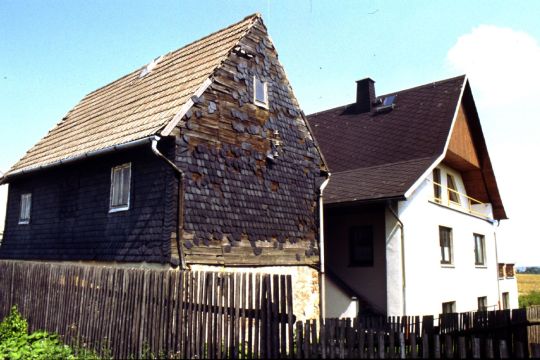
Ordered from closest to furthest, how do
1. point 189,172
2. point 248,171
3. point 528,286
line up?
point 189,172, point 248,171, point 528,286

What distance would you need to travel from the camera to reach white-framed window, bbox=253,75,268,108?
13.6 meters

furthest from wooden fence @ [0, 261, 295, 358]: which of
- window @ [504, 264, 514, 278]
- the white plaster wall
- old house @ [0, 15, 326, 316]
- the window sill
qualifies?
window @ [504, 264, 514, 278]

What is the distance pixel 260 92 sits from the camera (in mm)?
13844

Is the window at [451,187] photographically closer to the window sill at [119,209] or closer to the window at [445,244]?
the window at [445,244]

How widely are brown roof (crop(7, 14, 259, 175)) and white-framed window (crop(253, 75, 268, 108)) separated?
121cm

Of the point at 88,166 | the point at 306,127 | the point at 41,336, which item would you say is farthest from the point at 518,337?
the point at 88,166

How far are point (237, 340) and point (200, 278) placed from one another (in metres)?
1.14

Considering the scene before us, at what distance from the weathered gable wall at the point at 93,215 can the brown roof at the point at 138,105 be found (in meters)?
0.50

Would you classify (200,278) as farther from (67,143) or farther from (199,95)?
(67,143)

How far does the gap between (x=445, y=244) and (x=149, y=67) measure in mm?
11890

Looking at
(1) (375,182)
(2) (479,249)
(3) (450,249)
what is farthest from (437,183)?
(2) (479,249)

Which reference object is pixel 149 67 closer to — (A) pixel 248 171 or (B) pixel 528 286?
(A) pixel 248 171

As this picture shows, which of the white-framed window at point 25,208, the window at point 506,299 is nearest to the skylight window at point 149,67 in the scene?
the white-framed window at point 25,208

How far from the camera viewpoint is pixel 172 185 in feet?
36.4
